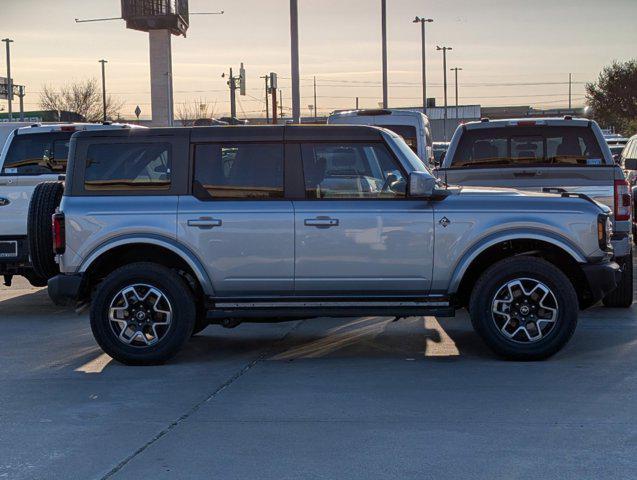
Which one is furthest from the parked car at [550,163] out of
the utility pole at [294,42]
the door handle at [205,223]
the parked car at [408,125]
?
the utility pole at [294,42]

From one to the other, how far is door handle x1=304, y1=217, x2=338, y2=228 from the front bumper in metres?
1.95

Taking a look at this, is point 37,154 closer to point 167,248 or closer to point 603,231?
point 167,248

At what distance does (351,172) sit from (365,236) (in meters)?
0.58

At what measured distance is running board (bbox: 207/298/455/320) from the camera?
847 cm

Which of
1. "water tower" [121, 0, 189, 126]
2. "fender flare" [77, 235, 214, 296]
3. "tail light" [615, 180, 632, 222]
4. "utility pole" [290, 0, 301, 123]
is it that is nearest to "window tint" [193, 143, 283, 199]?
"fender flare" [77, 235, 214, 296]

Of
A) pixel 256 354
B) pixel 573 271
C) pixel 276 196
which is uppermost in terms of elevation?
pixel 276 196

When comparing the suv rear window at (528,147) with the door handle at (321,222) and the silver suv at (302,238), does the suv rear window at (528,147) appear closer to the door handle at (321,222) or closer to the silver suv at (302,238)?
the silver suv at (302,238)

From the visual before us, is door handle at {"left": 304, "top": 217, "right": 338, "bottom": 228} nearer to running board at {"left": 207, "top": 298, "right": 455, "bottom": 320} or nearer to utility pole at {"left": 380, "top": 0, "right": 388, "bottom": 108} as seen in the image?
running board at {"left": 207, "top": 298, "right": 455, "bottom": 320}

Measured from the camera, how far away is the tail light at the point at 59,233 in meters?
8.63

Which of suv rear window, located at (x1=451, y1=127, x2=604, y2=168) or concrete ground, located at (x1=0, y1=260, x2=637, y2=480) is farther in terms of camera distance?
suv rear window, located at (x1=451, y1=127, x2=604, y2=168)

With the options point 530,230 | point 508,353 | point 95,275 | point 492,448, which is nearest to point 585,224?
point 530,230

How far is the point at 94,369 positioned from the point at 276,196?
2074 millimetres

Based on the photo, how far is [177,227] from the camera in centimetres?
854

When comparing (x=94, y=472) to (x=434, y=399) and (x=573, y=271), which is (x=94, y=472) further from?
(x=573, y=271)
